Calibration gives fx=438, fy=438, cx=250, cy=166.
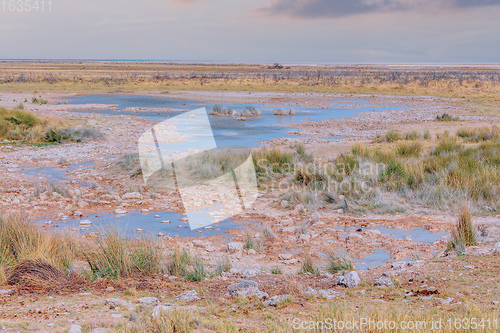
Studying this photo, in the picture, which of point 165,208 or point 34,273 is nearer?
point 34,273

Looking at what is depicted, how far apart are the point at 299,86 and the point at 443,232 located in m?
42.7

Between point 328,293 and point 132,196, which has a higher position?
point 328,293

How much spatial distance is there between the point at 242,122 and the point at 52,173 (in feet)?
42.9

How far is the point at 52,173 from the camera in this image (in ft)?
42.3

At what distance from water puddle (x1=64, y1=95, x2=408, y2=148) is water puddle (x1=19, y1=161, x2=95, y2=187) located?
5662mm

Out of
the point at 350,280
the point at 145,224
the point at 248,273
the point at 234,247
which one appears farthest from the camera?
the point at 145,224

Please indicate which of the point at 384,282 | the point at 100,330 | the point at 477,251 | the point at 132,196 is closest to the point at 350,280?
the point at 384,282

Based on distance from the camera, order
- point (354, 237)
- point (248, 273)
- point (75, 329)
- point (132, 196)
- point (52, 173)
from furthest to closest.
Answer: point (52, 173)
point (132, 196)
point (354, 237)
point (248, 273)
point (75, 329)

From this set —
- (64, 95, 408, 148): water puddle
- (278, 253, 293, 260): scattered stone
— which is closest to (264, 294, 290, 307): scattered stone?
(278, 253, 293, 260): scattered stone

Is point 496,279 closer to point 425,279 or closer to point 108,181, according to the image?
point 425,279

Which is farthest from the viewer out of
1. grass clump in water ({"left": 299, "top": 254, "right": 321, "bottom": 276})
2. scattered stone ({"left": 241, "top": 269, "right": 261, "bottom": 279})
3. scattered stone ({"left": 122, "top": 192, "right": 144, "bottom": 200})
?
scattered stone ({"left": 122, "top": 192, "right": 144, "bottom": 200})

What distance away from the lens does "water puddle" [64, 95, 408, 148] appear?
1964 cm

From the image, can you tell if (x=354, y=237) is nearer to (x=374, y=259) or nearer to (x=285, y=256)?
(x=374, y=259)

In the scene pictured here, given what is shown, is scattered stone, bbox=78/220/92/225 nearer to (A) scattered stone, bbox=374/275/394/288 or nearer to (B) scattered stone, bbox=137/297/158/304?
(B) scattered stone, bbox=137/297/158/304
